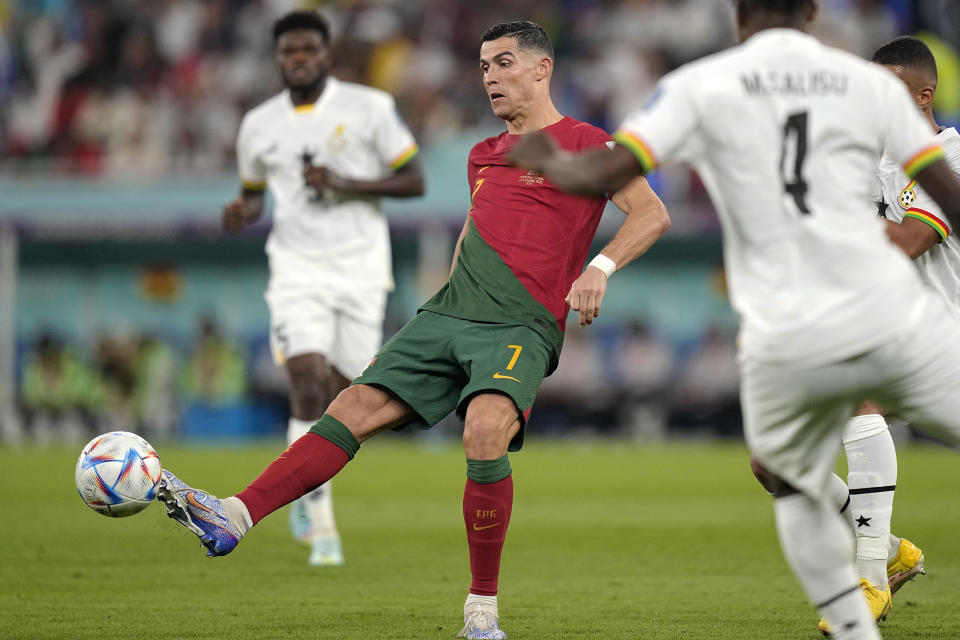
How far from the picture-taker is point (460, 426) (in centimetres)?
2264

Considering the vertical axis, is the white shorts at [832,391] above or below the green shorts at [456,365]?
above

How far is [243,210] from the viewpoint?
8.47m

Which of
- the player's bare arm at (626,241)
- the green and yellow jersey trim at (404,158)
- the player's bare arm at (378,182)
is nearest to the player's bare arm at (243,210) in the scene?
the player's bare arm at (378,182)

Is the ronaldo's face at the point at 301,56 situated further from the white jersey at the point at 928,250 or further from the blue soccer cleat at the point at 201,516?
the blue soccer cleat at the point at 201,516

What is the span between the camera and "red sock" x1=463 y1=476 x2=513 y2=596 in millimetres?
5488

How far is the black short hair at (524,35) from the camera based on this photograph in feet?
19.3

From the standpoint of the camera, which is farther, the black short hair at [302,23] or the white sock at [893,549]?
the black short hair at [302,23]

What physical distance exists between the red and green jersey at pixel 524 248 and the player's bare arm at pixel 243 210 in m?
2.80

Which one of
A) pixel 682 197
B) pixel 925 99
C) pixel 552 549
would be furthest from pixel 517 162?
pixel 682 197

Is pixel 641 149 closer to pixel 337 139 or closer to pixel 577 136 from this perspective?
pixel 577 136

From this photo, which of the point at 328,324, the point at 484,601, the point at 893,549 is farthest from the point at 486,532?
the point at 328,324

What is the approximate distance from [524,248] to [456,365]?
0.57 meters

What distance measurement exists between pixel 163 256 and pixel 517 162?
2216 centimetres

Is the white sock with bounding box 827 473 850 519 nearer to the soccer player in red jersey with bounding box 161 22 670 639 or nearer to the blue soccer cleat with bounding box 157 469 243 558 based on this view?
the soccer player in red jersey with bounding box 161 22 670 639
